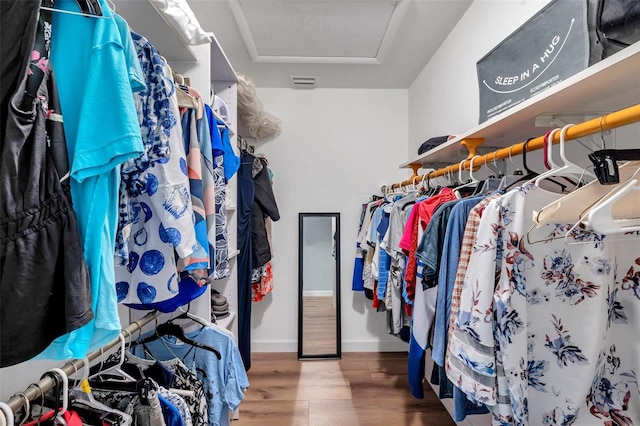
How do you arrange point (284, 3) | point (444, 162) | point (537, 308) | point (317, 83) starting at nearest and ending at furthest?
1. point (537, 308)
2. point (284, 3)
3. point (444, 162)
4. point (317, 83)

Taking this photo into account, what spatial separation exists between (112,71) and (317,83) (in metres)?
2.37

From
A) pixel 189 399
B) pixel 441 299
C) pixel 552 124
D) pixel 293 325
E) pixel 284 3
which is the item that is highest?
pixel 284 3

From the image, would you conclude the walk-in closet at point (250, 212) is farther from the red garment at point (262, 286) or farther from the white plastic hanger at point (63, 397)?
the red garment at point (262, 286)

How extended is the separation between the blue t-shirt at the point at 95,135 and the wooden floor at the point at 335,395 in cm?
165

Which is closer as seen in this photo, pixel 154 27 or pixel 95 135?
pixel 95 135

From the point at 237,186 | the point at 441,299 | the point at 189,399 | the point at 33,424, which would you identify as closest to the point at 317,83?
the point at 237,186

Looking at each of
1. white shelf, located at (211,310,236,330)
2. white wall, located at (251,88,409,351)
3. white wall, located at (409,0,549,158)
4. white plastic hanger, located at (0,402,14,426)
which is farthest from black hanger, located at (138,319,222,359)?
white wall, located at (409,0,549,158)

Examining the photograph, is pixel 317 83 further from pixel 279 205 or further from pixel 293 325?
pixel 293 325

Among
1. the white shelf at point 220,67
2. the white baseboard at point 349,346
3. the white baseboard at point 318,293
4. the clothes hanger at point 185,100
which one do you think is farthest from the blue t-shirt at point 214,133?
the white baseboard at point 349,346

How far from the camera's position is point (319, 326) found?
2.88 meters

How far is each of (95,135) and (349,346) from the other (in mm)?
2749

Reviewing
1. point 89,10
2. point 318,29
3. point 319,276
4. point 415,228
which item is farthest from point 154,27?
point 319,276

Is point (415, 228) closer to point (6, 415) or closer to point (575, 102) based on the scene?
point (575, 102)

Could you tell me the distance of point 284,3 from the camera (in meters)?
1.72
